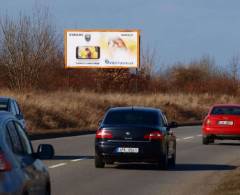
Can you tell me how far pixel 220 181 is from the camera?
17.0m

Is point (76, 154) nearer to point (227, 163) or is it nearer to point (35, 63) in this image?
point (227, 163)

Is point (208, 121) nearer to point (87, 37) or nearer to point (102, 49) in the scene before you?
point (102, 49)

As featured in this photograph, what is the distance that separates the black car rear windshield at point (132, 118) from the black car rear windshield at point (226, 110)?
1204cm

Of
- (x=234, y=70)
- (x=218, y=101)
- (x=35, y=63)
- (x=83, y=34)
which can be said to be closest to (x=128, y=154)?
(x=35, y=63)

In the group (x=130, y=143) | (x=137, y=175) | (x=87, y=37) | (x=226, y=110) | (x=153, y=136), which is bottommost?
(x=137, y=175)

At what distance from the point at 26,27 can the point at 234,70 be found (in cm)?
4545

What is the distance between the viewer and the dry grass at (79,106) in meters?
45.5

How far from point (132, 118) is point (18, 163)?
39.0ft

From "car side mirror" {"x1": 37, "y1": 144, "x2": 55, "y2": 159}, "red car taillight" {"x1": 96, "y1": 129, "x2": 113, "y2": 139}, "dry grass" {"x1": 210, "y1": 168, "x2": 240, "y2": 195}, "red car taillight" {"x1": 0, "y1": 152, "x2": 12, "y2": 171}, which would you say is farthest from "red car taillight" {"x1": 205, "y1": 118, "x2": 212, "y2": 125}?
"red car taillight" {"x1": 0, "y1": 152, "x2": 12, "y2": 171}

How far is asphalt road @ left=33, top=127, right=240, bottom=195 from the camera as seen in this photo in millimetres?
15469

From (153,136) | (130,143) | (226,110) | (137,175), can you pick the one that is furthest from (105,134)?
(226,110)

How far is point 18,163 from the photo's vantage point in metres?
8.41

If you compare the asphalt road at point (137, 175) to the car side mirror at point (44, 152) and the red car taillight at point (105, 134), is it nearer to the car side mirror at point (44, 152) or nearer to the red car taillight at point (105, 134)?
the red car taillight at point (105, 134)

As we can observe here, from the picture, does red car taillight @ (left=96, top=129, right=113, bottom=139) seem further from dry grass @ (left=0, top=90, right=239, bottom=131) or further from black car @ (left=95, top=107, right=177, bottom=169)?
dry grass @ (left=0, top=90, right=239, bottom=131)
